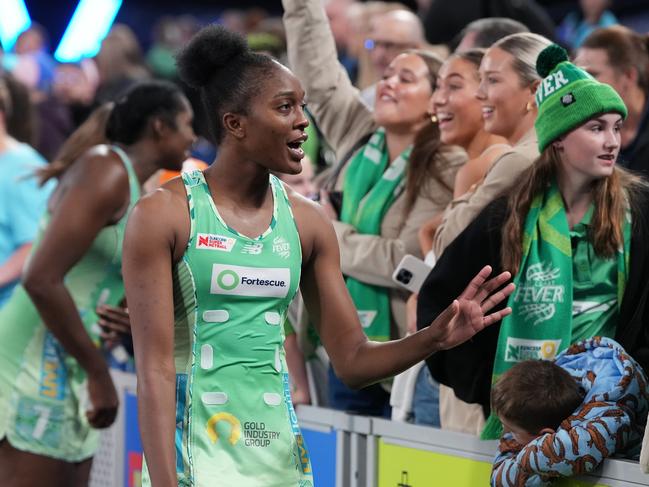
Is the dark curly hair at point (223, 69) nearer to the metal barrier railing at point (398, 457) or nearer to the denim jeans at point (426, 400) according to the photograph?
the metal barrier railing at point (398, 457)

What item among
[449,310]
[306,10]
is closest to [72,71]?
[306,10]

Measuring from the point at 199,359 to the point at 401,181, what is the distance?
6.19 feet

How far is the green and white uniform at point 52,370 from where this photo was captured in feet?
14.2

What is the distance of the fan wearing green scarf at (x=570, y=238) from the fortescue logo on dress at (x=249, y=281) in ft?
3.08

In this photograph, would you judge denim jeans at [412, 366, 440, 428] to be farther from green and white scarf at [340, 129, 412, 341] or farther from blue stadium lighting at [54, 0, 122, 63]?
blue stadium lighting at [54, 0, 122, 63]

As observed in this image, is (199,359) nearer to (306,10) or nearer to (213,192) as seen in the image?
(213,192)

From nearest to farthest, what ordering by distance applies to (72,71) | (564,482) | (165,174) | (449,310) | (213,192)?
(449,310)
(213,192)
(564,482)
(165,174)
(72,71)

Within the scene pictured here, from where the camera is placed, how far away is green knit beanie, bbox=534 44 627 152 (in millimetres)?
3506

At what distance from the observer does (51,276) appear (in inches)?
164

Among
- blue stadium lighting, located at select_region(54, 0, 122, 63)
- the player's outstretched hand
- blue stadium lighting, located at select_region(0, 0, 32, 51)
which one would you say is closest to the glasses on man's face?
the player's outstretched hand

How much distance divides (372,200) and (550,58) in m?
1.06

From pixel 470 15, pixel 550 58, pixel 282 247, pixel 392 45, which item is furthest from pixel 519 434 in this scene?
pixel 470 15

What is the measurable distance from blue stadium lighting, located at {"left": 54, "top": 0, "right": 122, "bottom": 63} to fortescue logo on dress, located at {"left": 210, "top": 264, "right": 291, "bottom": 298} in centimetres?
978

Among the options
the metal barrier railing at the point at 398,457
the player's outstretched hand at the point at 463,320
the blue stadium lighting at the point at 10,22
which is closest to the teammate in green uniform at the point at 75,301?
the metal barrier railing at the point at 398,457
